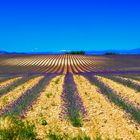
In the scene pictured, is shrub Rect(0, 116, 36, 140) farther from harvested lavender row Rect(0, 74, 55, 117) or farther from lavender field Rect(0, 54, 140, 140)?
harvested lavender row Rect(0, 74, 55, 117)

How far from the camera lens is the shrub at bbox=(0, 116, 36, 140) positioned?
37.9ft

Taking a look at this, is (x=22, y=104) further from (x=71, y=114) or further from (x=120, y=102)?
(x=120, y=102)

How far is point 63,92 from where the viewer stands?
20.5 metres

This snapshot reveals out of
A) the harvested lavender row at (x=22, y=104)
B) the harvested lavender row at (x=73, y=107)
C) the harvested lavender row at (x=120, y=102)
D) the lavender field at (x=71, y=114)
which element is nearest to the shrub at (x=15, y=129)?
the lavender field at (x=71, y=114)

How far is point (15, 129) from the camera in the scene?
12164mm

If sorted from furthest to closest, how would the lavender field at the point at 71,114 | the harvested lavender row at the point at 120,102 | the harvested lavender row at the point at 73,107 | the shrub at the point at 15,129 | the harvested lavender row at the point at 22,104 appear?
1. the harvested lavender row at the point at 22,104
2. the harvested lavender row at the point at 120,102
3. the harvested lavender row at the point at 73,107
4. the lavender field at the point at 71,114
5. the shrub at the point at 15,129

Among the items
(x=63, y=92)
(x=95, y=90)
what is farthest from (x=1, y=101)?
(x=95, y=90)

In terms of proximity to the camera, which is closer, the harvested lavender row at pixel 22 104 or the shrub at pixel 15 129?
the shrub at pixel 15 129

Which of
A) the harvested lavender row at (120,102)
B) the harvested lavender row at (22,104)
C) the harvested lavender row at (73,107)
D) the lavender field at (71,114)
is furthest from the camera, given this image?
the harvested lavender row at (22,104)

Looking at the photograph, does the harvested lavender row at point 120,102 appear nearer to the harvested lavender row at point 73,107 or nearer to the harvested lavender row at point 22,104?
the harvested lavender row at point 73,107

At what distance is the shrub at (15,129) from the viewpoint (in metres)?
11.6

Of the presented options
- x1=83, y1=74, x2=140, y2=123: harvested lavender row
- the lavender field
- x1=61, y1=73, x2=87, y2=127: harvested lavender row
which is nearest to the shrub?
the lavender field

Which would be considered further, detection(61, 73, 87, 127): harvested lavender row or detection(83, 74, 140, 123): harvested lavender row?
detection(83, 74, 140, 123): harvested lavender row

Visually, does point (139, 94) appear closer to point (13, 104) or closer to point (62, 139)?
point (13, 104)
